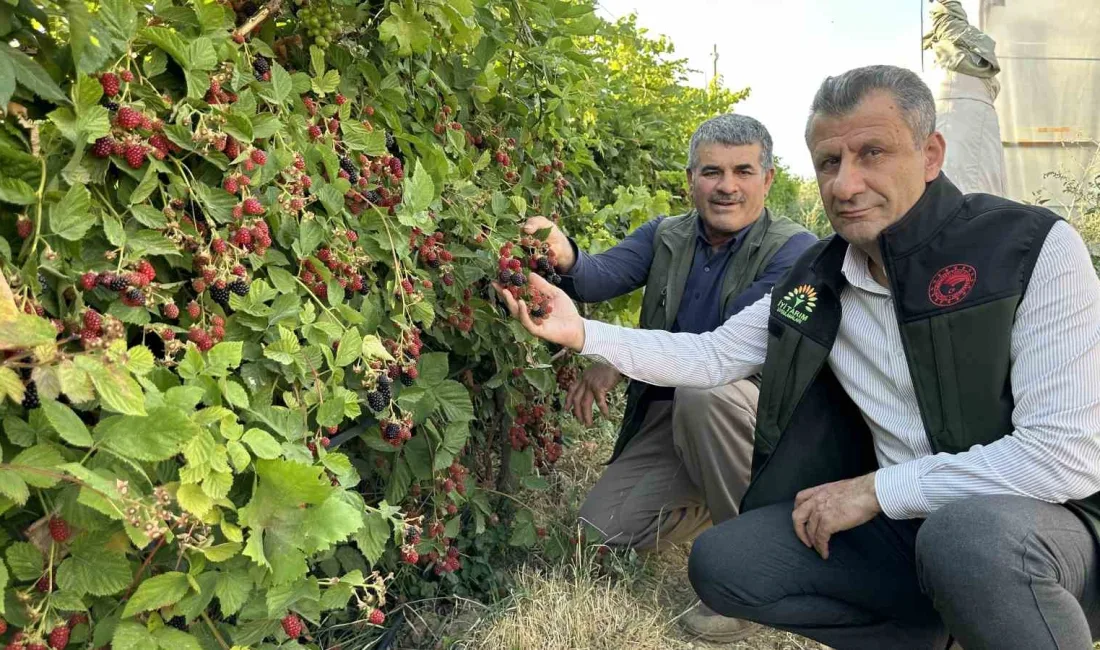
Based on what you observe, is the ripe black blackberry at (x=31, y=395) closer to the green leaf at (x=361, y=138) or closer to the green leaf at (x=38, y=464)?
the green leaf at (x=38, y=464)

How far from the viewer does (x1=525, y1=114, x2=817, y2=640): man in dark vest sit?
3.07m

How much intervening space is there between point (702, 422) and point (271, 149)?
5.73ft

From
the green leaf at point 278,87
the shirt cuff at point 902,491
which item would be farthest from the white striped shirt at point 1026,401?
the green leaf at point 278,87

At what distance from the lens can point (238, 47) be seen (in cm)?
182

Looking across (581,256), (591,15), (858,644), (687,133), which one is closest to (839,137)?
(591,15)

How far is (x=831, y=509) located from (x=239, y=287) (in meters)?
1.48

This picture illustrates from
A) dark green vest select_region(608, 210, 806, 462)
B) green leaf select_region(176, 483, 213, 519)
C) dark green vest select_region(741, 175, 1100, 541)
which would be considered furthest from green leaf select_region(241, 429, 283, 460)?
dark green vest select_region(608, 210, 806, 462)

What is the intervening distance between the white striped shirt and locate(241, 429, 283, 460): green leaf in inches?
54.6

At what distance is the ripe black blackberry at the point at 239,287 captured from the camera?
1642mm

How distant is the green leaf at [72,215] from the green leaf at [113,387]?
0.27 metres

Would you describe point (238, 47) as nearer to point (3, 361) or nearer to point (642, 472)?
point (3, 361)

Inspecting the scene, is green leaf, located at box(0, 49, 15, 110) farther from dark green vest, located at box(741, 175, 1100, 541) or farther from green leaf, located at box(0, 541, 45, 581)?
dark green vest, located at box(741, 175, 1100, 541)

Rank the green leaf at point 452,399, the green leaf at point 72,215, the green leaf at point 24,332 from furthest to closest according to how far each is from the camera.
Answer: the green leaf at point 452,399
the green leaf at point 72,215
the green leaf at point 24,332

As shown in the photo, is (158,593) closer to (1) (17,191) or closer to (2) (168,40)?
(1) (17,191)
